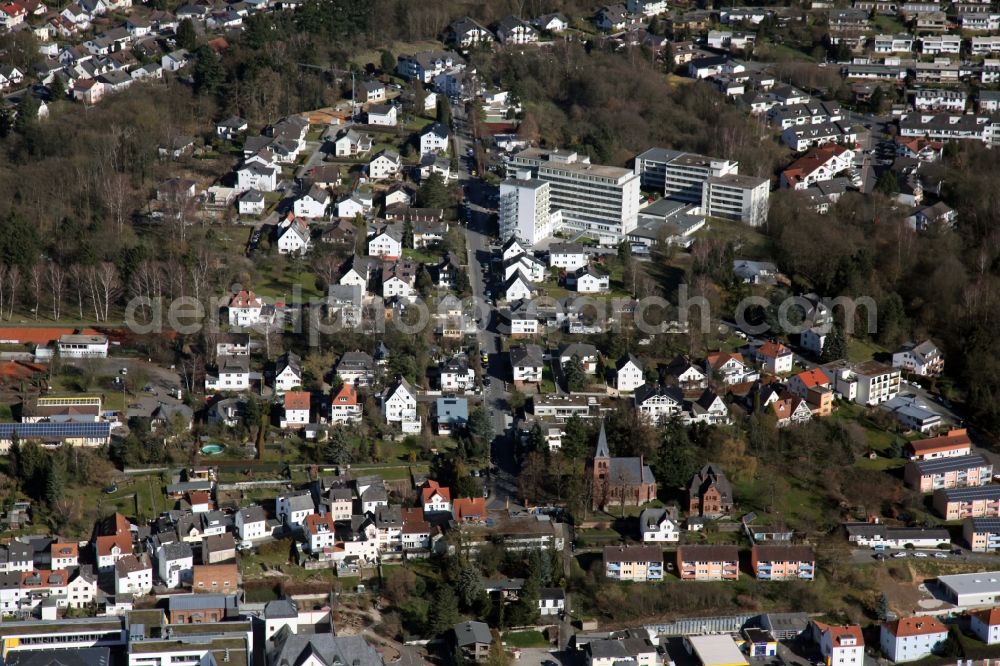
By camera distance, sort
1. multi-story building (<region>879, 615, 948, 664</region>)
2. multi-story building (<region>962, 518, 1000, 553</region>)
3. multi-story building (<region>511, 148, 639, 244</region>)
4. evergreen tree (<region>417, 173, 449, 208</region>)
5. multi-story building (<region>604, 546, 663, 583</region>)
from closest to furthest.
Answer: multi-story building (<region>879, 615, 948, 664</region>), multi-story building (<region>604, 546, 663, 583</region>), multi-story building (<region>962, 518, 1000, 553</region>), multi-story building (<region>511, 148, 639, 244</region>), evergreen tree (<region>417, 173, 449, 208</region>)

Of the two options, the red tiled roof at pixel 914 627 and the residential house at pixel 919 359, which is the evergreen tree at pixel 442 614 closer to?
the red tiled roof at pixel 914 627

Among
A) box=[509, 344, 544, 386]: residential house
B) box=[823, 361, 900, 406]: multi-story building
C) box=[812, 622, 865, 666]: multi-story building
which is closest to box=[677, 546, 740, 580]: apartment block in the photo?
box=[812, 622, 865, 666]: multi-story building

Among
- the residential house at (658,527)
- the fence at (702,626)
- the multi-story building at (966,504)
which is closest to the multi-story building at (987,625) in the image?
the multi-story building at (966,504)

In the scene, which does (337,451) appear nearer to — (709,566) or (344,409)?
(344,409)

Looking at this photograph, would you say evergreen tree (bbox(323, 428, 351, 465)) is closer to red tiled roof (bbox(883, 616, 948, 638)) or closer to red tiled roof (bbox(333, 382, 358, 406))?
red tiled roof (bbox(333, 382, 358, 406))

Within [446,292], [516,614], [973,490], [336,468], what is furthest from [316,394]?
[973,490]

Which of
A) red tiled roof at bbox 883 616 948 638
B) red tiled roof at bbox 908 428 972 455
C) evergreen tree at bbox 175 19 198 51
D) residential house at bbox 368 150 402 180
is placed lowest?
red tiled roof at bbox 883 616 948 638

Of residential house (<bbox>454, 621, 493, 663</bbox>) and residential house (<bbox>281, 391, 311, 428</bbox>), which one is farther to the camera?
residential house (<bbox>281, 391, 311, 428</bbox>)

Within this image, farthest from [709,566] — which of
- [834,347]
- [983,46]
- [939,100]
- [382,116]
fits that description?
[983,46]
